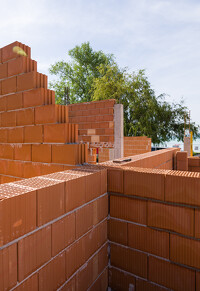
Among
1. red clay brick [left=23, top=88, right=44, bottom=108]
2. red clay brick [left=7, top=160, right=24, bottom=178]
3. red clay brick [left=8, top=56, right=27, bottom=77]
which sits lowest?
red clay brick [left=7, top=160, right=24, bottom=178]

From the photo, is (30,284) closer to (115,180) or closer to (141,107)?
(115,180)

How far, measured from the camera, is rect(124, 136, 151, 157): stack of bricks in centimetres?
1073

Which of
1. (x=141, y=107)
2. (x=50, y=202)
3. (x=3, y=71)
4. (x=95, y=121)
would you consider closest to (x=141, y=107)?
(x=141, y=107)

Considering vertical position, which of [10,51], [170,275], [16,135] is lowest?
[170,275]

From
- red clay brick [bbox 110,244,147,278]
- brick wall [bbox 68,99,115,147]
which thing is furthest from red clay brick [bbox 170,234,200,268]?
brick wall [bbox 68,99,115,147]

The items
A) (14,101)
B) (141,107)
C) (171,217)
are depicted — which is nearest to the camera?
(171,217)

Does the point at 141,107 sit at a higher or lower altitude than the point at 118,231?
higher

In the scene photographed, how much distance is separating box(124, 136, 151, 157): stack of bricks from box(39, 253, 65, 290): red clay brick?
9483 mm

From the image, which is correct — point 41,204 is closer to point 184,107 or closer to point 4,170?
point 4,170

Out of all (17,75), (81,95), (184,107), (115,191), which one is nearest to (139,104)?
(184,107)

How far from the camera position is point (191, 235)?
6.27 feet

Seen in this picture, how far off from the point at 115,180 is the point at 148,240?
765 mm

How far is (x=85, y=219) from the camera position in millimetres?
2031

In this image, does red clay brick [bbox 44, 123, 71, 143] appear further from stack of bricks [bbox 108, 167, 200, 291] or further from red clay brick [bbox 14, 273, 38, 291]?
red clay brick [bbox 14, 273, 38, 291]
